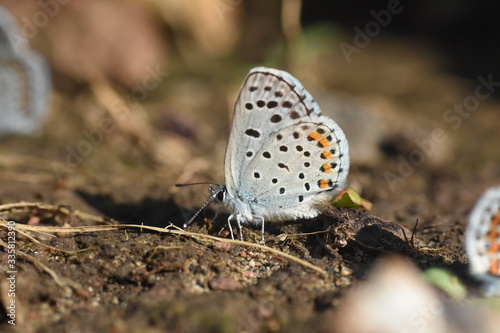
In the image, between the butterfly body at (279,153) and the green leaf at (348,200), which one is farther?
the green leaf at (348,200)

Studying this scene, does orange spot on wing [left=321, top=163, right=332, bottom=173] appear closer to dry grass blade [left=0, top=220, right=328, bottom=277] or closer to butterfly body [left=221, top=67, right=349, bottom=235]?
butterfly body [left=221, top=67, right=349, bottom=235]

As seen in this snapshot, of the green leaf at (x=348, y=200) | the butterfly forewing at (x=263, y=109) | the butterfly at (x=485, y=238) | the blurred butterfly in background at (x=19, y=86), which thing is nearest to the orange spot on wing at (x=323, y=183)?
the green leaf at (x=348, y=200)

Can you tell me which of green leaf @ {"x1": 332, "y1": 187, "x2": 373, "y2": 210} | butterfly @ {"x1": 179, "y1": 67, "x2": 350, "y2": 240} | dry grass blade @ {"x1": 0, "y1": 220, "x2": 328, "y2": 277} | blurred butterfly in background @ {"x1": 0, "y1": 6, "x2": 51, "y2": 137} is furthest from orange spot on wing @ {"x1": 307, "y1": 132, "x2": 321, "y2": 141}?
blurred butterfly in background @ {"x1": 0, "y1": 6, "x2": 51, "y2": 137}

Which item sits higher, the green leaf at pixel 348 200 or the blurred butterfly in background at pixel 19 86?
the blurred butterfly in background at pixel 19 86

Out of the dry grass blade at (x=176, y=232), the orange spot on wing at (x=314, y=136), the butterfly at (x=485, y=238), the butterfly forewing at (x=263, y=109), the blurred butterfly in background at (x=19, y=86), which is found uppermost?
the blurred butterfly in background at (x=19, y=86)

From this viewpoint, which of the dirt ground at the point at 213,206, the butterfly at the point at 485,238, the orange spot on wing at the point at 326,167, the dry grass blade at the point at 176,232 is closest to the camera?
the butterfly at the point at 485,238

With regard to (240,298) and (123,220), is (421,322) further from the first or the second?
(123,220)

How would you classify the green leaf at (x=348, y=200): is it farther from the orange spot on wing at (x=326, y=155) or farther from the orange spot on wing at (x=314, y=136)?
the orange spot on wing at (x=314, y=136)

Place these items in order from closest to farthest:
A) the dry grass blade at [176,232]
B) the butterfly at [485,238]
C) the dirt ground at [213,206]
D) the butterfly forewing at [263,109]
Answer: the butterfly at [485,238], the dirt ground at [213,206], the dry grass blade at [176,232], the butterfly forewing at [263,109]
